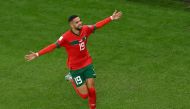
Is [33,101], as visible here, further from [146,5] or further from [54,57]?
[146,5]

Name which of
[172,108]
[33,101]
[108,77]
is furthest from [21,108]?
[172,108]

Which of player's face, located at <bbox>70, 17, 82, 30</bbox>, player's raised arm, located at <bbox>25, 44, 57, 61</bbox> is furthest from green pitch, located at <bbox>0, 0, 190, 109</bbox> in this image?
player's face, located at <bbox>70, 17, 82, 30</bbox>

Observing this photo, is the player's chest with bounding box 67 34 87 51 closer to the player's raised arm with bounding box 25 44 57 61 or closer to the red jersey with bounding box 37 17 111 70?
the red jersey with bounding box 37 17 111 70

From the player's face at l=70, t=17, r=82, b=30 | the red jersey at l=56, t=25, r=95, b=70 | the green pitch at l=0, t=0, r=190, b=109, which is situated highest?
the player's face at l=70, t=17, r=82, b=30

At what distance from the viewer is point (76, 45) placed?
1092 centimetres

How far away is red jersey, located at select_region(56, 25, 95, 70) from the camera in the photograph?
428 inches

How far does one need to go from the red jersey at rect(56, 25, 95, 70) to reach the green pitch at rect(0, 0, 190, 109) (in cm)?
127

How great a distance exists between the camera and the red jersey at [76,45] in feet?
35.7

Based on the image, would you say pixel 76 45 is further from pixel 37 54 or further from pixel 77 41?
pixel 37 54

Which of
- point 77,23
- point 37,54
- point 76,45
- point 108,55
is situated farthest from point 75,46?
point 108,55

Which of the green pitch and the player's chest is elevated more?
the player's chest

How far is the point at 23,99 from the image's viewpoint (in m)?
12.2

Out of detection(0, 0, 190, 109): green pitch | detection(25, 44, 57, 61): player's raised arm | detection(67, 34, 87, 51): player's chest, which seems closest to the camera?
detection(25, 44, 57, 61): player's raised arm

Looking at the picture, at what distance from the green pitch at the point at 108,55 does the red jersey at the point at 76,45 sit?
4.15ft
